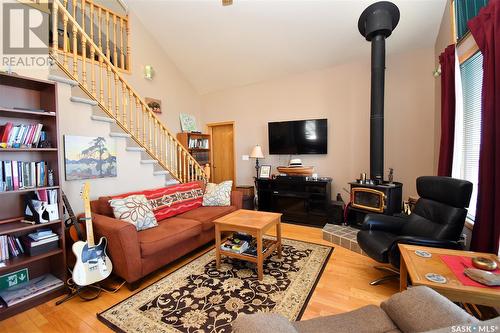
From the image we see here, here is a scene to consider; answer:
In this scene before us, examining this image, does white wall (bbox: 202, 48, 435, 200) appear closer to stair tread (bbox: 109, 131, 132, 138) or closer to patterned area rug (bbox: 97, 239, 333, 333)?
patterned area rug (bbox: 97, 239, 333, 333)

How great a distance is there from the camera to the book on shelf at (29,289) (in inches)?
75.5

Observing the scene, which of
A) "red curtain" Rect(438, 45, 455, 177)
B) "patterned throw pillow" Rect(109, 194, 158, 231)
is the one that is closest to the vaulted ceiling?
"red curtain" Rect(438, 45, 455, 177)

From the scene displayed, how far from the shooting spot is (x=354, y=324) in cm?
113

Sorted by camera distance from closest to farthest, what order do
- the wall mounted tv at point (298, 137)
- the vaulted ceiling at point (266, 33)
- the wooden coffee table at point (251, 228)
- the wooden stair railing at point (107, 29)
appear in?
the wooden coffee table at point (251, 228) < the vaulted ceiling at point (266, 33) < the wooden stair railing at point (107, 29) < the wall mounted tv at point (298, 137)

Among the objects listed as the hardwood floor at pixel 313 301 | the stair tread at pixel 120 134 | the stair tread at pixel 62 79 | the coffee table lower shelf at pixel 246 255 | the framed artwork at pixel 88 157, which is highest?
the stair tread at pixel 62 79

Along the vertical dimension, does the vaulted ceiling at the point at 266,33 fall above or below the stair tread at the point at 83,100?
above

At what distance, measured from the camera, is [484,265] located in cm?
149

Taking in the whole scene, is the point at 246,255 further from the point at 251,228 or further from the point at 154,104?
the point at 154,104

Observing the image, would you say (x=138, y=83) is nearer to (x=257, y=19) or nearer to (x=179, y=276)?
(x=257, y=19)

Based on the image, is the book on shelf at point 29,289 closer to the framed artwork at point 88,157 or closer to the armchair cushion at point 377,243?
the framed artwork at point 88,157

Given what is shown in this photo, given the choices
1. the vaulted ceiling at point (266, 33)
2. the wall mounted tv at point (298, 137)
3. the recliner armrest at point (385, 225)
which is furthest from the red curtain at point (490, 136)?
the wall mounted tv at point (298, 137)

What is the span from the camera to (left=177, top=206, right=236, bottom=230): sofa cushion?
2990 millimetres

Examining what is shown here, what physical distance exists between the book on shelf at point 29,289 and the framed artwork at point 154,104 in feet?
11.1

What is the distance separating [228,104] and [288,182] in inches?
95.9
